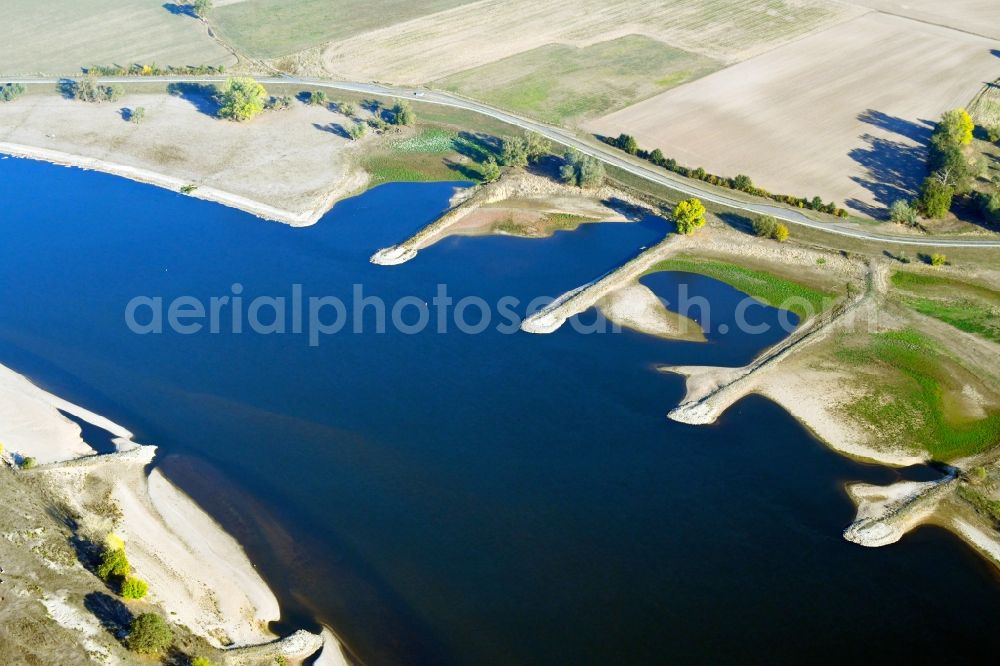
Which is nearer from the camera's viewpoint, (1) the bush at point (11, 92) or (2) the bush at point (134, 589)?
(2) the bush at point (134, 589)

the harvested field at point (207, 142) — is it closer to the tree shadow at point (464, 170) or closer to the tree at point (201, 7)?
the tree shadow at point (464, 170)

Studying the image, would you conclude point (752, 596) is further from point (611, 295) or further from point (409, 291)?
point (409, 291)

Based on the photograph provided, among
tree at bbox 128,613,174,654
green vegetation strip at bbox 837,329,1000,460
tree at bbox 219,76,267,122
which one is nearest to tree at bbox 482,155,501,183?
tree at bbox 219,76,267,122

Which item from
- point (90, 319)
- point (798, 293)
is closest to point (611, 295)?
point (798, 293)

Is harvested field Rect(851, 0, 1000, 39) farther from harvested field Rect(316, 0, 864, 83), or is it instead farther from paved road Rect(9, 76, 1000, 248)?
paved road Rect(9, 76, 1000, 248)

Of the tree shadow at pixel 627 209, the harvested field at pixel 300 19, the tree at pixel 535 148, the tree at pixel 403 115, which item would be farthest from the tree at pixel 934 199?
the harvested field at pixel 300 19
